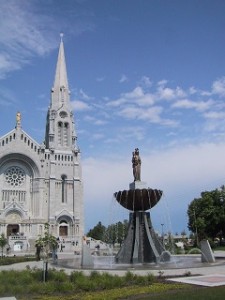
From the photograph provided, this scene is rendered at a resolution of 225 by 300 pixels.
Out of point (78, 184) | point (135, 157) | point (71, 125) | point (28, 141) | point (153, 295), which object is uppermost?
point (71, 125)

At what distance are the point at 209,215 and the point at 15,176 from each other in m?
Result: 35.0

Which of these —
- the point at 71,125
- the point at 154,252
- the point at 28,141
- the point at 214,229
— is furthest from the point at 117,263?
the point at 71,125

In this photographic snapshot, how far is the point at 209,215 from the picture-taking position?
58250mm

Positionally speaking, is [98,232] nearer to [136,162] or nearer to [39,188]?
[39,188]

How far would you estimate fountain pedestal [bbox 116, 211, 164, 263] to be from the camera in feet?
86.8

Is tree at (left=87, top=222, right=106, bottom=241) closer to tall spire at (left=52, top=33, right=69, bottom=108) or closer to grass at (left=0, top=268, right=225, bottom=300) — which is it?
tall spire at (left=52, top=33, right=69, bottom=108)

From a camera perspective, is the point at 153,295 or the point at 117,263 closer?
the point at 153,295

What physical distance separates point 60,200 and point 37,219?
603cm

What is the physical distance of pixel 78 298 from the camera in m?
13.3

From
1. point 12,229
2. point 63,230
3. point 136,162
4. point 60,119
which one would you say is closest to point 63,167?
point 60,119

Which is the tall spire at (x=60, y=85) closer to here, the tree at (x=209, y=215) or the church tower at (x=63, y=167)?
the church tower at (x=63, y=167)

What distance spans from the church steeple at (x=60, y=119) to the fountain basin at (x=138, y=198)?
164 feet

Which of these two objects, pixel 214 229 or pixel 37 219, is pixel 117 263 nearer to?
pixel 214 229

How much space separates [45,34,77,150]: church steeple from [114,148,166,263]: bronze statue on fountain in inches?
1970
